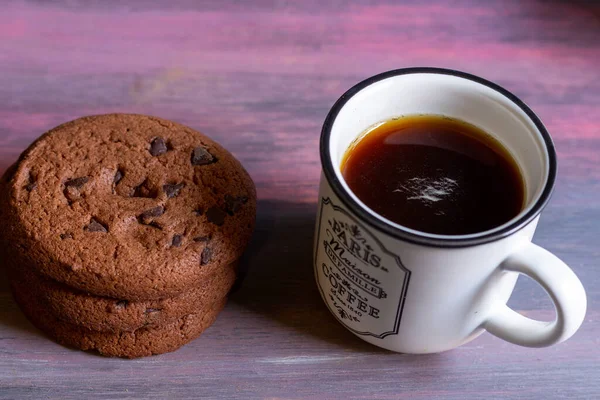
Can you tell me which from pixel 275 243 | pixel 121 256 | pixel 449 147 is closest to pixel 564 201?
pixel 449 147

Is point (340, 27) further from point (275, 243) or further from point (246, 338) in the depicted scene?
point (246, 338)

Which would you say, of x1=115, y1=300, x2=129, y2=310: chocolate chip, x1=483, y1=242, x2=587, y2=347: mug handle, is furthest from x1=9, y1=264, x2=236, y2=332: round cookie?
x1=483, y1=242, x2=587, y2=347: mug handle

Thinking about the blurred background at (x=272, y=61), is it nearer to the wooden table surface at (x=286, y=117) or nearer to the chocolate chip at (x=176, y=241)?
the wooden table surface at (x=286, y=117)

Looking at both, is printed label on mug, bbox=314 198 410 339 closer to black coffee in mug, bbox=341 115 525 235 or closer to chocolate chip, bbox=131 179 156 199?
black coffee in mug, bbox=341 115 525 235

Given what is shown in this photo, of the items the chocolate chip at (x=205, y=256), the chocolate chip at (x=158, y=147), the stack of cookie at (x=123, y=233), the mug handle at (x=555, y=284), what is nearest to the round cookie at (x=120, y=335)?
the stack of cookie at (x=123, y=233)

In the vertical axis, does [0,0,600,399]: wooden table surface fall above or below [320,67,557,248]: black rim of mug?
below

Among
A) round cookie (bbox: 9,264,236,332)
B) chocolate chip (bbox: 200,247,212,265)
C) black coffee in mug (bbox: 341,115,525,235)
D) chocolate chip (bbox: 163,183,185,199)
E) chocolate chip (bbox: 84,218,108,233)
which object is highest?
black coffee in mug (bbox: 341,115,525,235)
